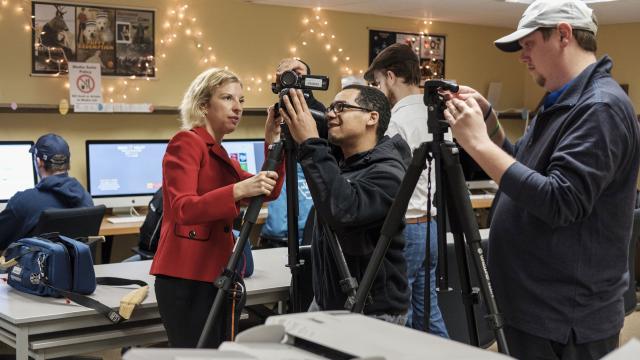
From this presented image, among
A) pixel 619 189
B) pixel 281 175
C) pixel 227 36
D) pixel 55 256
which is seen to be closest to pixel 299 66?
pixel 281 175

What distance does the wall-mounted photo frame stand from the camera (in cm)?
471

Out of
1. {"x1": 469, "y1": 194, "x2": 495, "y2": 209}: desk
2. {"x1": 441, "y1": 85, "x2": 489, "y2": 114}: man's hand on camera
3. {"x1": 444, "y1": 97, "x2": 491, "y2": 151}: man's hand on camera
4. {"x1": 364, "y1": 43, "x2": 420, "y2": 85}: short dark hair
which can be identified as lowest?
{"x1": 469, "y1": 194, "x2": 495, "y2": 209}: desk

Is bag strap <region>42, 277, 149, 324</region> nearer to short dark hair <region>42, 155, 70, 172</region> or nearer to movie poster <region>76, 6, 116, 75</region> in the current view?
short dark hair <region>42, 155, 70, 172</region>

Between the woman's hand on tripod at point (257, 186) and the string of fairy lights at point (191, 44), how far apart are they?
3.07 metres

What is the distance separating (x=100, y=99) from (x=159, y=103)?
1.40 feet

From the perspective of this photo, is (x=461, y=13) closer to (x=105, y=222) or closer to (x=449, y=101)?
(x=105, y=222)

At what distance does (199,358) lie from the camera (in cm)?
91

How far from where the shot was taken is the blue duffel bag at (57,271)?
2.60 meters

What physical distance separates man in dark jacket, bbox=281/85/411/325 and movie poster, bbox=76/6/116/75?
3087 mm

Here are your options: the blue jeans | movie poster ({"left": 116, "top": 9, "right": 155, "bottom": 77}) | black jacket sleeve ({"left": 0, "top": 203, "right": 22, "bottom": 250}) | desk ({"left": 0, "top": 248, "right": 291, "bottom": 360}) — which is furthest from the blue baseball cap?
the blue jeans

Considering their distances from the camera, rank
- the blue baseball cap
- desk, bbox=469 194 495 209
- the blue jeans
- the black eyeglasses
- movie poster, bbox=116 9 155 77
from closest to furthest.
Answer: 1. the black eyeglasses
2. the blue jeans
3. the blue baseball cap
4. movie poster, bbox=116 9 155 77
5. desk, bbox=469 194 495 209

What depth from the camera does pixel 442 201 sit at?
176cm

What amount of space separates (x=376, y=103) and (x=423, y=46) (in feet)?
14.1

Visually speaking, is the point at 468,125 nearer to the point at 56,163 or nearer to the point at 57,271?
the point at 57,271
